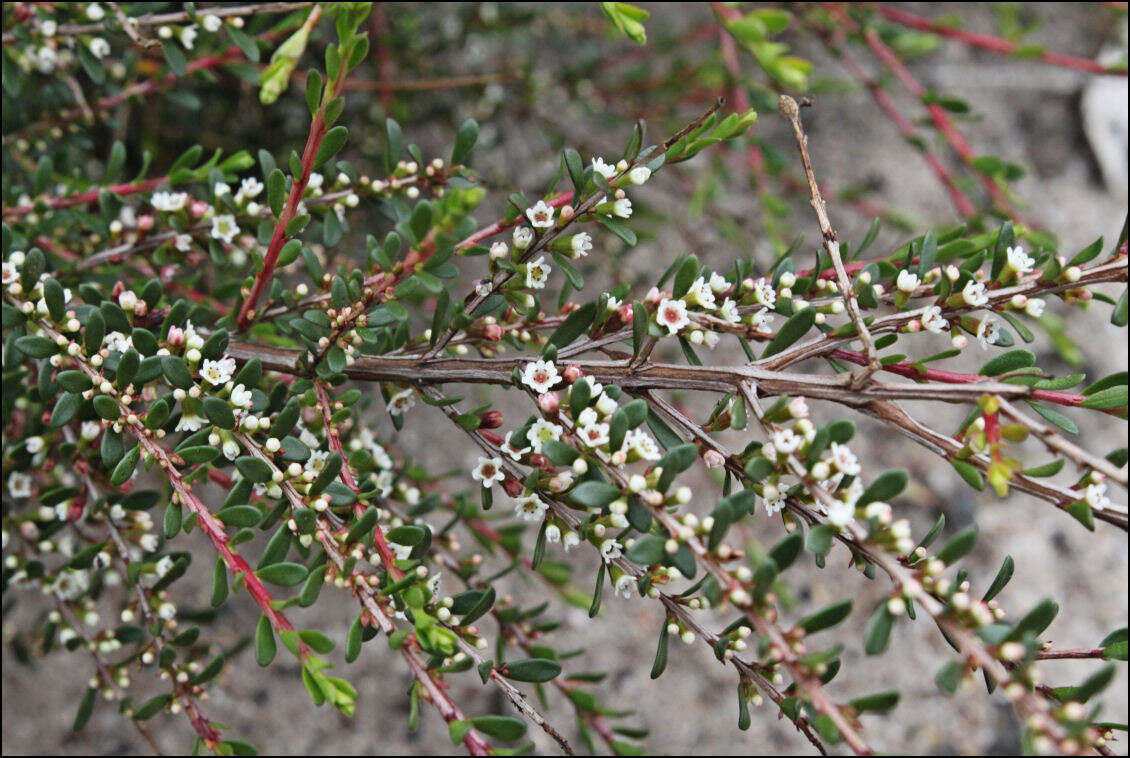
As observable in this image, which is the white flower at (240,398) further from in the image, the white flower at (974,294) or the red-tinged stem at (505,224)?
the white flower at (974,294)

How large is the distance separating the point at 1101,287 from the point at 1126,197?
316 mm

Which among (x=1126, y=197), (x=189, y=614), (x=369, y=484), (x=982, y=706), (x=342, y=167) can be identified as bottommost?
(x=982, y=706)

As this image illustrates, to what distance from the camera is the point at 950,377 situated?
2.02 ft

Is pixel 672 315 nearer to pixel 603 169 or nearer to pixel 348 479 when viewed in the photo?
pixel 603 169

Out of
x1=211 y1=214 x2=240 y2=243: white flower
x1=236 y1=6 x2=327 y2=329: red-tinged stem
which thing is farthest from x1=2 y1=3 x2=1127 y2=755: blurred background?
x1=236 y1=6 x2=327 y2=329: red-tinged stem

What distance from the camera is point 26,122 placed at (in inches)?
42.2

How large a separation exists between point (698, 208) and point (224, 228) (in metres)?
0.77

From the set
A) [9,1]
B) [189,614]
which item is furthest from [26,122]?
[189,614]

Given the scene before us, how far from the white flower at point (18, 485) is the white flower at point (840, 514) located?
0.83 metres

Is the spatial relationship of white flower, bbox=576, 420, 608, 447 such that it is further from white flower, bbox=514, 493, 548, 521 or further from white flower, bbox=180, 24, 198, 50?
white flower, bbox=180, 24, 198, 50

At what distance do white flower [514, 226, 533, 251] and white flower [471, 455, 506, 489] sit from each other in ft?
0.53

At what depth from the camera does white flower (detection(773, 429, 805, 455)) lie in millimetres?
548

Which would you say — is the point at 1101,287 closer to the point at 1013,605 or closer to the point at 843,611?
the point at 1013,605

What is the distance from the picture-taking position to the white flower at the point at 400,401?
729mm
